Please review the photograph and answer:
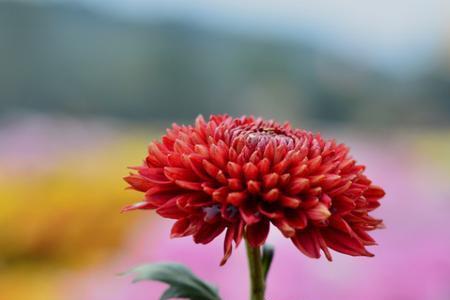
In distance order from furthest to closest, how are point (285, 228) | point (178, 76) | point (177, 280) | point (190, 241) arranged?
point (178, 76) → point (190, 241) → point (177, 280) → point (285, 228)

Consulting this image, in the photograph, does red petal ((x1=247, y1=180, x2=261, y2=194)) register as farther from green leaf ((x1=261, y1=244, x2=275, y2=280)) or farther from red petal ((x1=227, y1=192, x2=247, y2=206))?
green leaf ((x1=261, y1=244, x2=275, y2=280))

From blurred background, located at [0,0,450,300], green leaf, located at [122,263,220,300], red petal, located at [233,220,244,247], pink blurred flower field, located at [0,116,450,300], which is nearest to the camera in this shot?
red petal, located at [233,220,244,247]

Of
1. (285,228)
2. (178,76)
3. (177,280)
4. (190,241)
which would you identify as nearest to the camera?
(285,228)

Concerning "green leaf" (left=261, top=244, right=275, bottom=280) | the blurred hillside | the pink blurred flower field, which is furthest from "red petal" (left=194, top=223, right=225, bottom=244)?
the blurred hillside

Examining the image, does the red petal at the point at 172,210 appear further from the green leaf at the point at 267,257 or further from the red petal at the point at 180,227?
the green leaf at the point at 267,257

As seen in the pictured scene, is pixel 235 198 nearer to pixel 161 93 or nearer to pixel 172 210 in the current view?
pixel 172 210

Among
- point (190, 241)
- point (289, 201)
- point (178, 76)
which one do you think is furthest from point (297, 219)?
point (178, 76)
